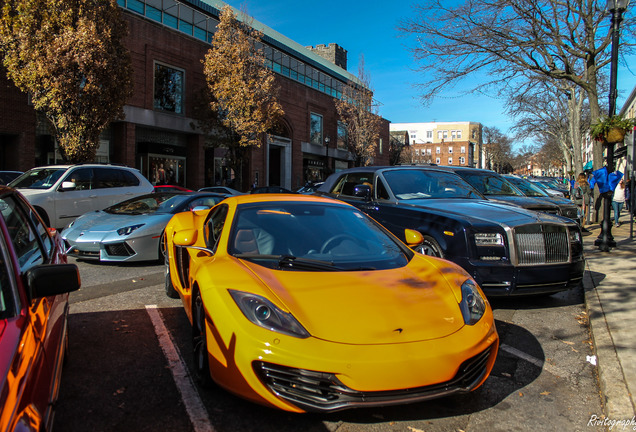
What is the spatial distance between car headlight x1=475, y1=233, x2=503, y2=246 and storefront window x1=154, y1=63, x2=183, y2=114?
76.3 feet

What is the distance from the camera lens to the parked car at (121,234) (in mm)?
7137

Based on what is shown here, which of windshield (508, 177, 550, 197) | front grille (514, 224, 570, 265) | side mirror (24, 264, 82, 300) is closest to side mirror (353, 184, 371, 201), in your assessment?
front grille (514, 224, 570, 265)

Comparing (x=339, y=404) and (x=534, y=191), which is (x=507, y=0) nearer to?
(x=534, y=191)

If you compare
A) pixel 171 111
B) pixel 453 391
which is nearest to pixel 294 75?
pixel 171 111

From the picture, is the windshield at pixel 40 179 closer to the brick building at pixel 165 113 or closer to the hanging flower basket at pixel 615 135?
the brick building at pixel 165 113

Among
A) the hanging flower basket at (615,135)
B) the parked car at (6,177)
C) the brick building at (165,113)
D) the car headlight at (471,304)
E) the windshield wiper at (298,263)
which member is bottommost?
the car headlight at (471,304)

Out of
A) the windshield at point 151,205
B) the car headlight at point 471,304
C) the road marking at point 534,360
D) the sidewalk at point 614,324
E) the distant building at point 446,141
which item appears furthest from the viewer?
the distant building at point 446,141

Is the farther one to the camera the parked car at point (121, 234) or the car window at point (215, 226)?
the parked car at point (121, 234)

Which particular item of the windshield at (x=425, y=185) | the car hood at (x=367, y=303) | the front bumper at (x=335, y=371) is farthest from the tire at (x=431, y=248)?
the front bumper at (x=335, y=371)

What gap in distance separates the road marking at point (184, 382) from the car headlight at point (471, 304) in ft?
5.69

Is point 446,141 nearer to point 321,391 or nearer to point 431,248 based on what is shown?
point 431,248

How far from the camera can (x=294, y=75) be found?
3750cm

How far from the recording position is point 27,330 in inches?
71.6

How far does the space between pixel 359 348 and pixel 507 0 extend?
12474 millimetres
